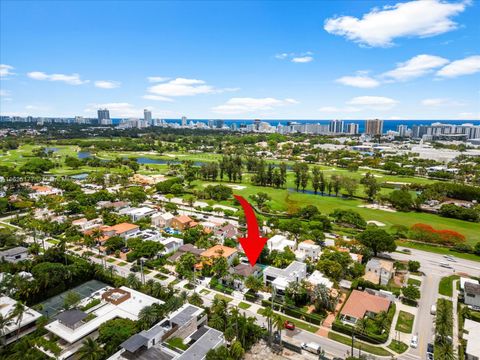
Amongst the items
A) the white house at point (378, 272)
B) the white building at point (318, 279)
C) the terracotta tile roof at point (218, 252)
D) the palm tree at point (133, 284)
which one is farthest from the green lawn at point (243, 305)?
the white house at point (378, 272)

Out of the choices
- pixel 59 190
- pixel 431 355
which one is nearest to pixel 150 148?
pixel 59 190

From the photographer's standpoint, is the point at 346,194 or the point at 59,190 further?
the point at 346,194

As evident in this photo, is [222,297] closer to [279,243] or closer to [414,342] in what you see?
[279,243]

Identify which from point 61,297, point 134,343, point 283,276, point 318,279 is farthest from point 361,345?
point 61,297

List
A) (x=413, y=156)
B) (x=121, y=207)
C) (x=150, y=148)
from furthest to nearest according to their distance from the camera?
1. (x=150, y=148)
2. (x=413, y=156)
3. (x=121, y=207)

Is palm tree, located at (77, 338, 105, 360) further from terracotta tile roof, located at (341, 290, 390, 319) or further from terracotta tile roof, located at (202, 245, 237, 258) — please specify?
terracotta tile roof, located at (341, 290, 390, 319)

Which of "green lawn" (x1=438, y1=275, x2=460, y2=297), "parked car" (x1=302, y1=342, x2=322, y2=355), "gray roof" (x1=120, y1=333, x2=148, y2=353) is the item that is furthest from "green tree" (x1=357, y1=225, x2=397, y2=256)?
"gray roof" (x1=120, y1=333, x2=148, y2=353)

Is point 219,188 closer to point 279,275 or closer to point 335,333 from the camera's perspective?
point 279,275
